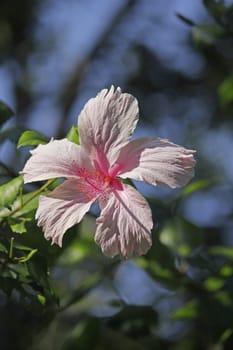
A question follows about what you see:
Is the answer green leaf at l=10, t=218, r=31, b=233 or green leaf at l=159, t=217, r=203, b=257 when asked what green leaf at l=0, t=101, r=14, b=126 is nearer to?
green leaf at l=10, t=218, r=31, b=233

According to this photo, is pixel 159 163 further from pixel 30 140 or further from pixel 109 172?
pixel 30 140

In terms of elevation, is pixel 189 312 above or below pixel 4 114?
below

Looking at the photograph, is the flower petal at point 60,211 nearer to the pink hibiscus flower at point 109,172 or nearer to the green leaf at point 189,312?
the pink hibiscus flower at point 109,172

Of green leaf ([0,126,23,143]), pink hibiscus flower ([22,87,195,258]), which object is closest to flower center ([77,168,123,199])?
pink hibiscus flower ([22,87,195,258])

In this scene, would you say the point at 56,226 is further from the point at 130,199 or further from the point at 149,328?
the point at 149,328

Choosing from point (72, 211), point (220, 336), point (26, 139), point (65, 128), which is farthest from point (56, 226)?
point (65, 128)

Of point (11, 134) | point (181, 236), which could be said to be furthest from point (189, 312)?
point (11, 134)
